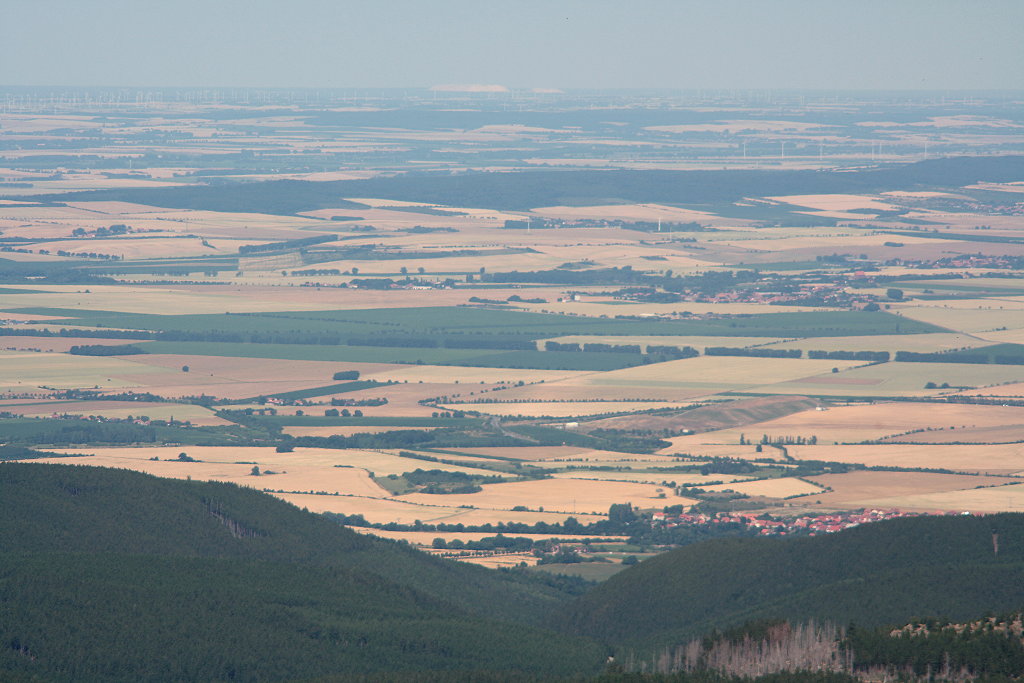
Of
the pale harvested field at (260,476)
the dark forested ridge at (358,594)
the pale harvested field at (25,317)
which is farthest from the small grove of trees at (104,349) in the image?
the dark forested ridge at (358,594)

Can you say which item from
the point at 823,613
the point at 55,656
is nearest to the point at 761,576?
the point at 823,613

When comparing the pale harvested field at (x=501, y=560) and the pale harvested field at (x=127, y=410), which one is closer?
the pale harvested field at (x=501, y=560)

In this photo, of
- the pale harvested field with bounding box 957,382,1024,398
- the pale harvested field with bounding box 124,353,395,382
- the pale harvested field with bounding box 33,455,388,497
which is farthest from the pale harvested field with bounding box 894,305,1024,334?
the pale harvested field with bounding box 33,455,388,497

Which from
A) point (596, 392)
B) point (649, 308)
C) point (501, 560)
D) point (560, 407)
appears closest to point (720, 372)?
point (596, 392)

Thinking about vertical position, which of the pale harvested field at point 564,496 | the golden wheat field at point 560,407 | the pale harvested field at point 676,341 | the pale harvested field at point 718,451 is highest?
the pale harvested field at point 564,496

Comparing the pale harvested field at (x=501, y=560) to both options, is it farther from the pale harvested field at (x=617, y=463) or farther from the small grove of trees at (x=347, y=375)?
the small grove of trees at (x=347, y=375)

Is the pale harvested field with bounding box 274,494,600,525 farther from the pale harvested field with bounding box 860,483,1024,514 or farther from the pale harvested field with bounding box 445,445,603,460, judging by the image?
the pale harvested field with bounding box 860,483,1024,514

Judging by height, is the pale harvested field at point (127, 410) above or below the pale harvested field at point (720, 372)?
above
